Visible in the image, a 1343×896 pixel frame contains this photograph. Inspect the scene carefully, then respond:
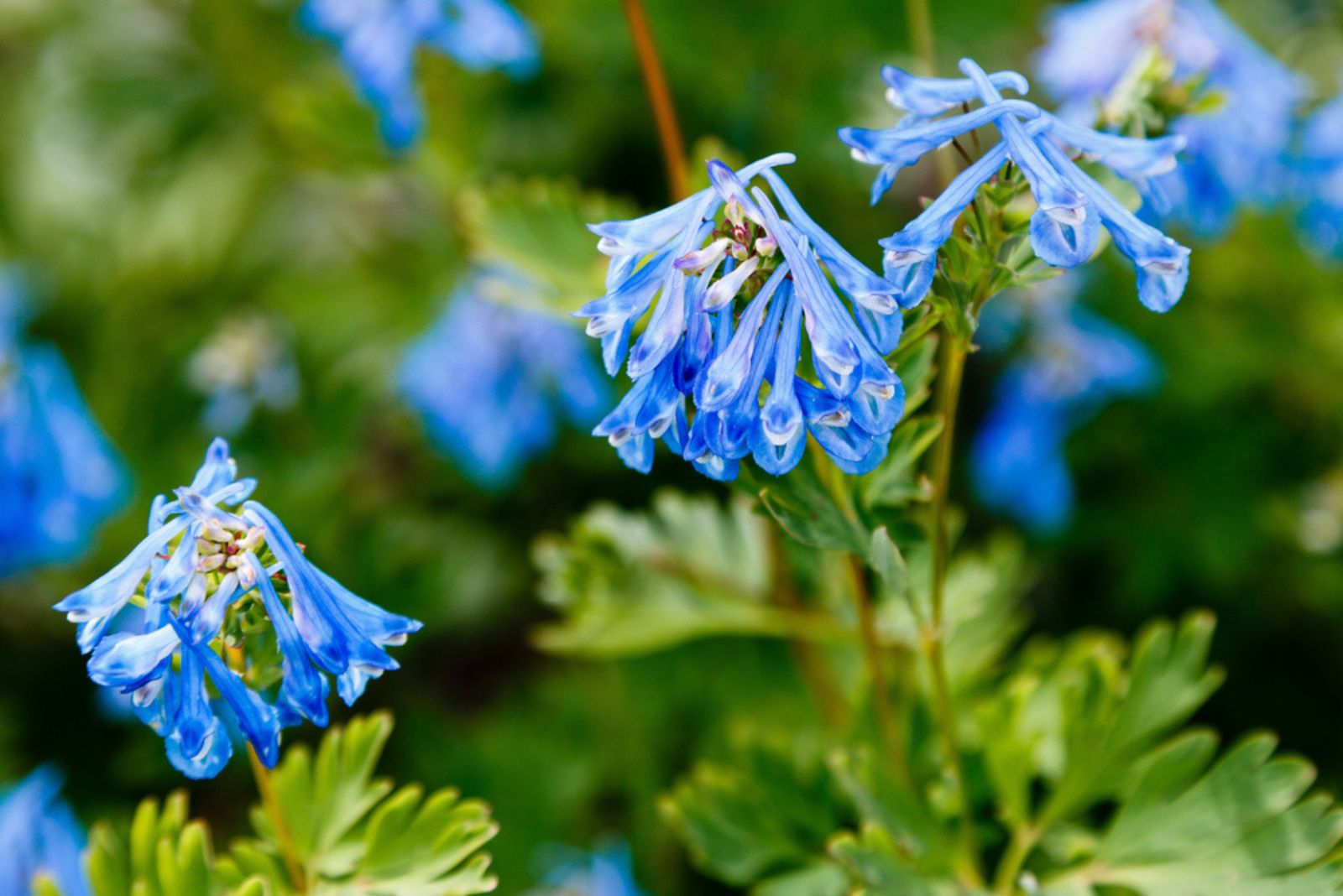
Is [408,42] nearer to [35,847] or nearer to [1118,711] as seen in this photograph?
[35,847]

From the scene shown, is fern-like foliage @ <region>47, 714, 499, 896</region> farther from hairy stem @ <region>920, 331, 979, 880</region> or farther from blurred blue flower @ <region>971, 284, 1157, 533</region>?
blurred blue flower @ <region>971, 284, 1157, 533</region>

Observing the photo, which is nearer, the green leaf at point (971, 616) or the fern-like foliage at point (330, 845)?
the fern-like foliage at point (330, 845)

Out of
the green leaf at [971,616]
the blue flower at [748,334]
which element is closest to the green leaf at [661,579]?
the green leaf at [971,616]

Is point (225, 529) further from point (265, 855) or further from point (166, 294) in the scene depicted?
point (166, 294)

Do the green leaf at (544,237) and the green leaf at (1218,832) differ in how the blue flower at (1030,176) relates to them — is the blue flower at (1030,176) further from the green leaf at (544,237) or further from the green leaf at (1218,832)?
the green leaf at (544,237)

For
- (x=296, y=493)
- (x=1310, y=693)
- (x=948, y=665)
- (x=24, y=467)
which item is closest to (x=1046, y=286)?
(x=948, y=665)

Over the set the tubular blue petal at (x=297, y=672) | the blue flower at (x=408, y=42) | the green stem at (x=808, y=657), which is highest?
the blue flower at (x=408, y=42)

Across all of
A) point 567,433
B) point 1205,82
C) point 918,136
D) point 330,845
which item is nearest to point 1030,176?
→ point 918,136
